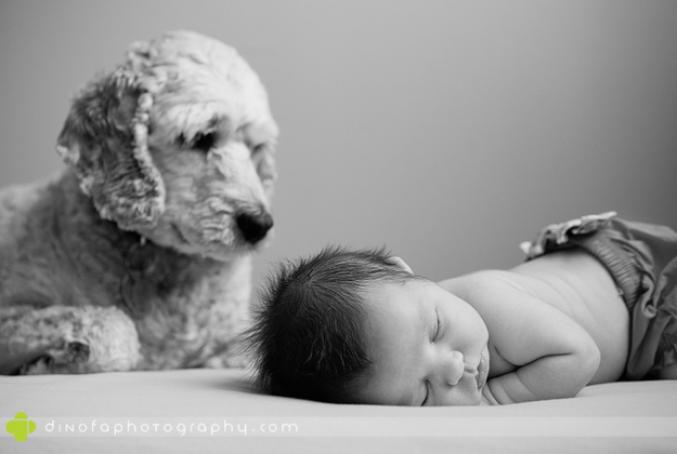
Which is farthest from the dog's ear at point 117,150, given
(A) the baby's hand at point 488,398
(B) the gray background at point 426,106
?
(B) the gray background at point 426,106

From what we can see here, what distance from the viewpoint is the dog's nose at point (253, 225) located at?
1338 mm

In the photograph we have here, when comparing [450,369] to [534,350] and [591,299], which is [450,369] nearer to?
[534,350]

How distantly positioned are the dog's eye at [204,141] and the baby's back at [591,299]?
60 cm

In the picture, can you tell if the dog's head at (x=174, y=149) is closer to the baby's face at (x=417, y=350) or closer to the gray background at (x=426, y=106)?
the baby's face at (x=417, y=350)

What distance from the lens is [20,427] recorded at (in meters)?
0.75

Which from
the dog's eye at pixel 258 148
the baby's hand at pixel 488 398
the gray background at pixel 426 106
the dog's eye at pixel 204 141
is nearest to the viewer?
the baby's hand at pixel 488 398

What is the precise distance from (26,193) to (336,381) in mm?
857

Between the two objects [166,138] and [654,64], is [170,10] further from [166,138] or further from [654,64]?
[654,64]

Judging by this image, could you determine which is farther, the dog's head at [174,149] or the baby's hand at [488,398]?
the dog's head at [174,149]

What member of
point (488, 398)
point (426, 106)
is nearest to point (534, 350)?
point (488, 398)

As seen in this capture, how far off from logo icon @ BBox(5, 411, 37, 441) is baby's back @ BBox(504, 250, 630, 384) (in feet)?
2.61

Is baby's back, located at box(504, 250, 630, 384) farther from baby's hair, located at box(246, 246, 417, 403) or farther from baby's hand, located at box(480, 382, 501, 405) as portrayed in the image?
baby's hair, located at box(246, 246, 417, 403)

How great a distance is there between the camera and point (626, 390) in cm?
110

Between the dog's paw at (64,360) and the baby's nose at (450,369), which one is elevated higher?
the baby's nose at (450,369)
